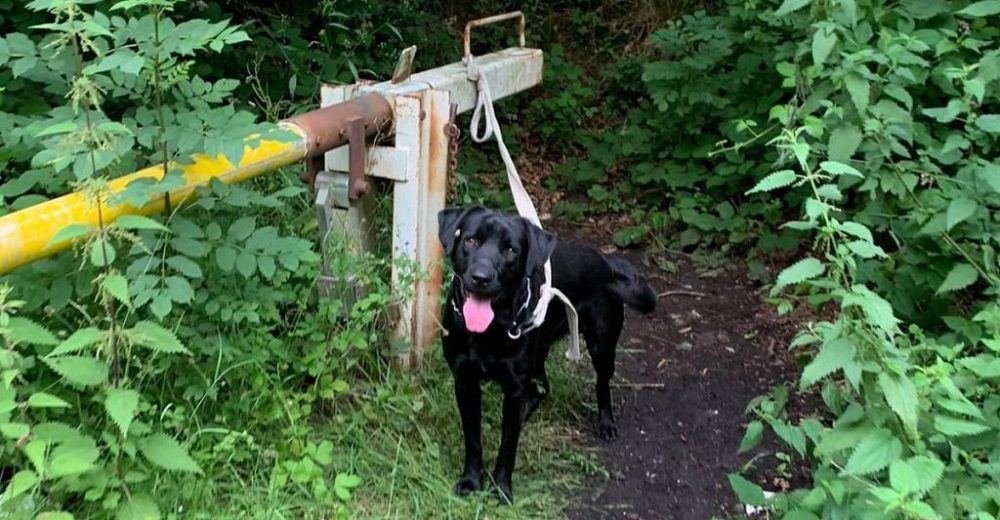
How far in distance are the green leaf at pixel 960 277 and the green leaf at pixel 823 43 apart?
90 cm

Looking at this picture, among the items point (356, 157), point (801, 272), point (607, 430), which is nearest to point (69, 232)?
point (356, 157)

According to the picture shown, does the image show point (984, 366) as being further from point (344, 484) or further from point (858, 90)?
point (344, 484)

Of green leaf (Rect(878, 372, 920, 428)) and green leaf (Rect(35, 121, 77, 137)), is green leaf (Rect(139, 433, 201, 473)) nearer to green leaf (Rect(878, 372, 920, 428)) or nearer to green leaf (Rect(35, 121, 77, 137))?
green leaf (Rect(35, 121, 77, 137))

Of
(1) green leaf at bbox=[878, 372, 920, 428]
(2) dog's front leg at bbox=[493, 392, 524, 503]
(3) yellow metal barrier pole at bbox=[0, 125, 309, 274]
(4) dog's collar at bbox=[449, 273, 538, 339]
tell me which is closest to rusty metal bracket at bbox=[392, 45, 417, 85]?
(3) yellow metal barrier pole at bbox=[0, 125, 309, 274]

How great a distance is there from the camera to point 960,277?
3.57 m

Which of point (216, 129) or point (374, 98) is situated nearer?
point (216, 129)

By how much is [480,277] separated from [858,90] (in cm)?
148

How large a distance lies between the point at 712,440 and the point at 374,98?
6.35ft

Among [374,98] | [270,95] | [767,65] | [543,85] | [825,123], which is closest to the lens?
[825,123]

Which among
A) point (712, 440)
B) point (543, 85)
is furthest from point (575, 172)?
point (712, 440)

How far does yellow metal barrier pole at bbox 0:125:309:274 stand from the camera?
8.30 ft

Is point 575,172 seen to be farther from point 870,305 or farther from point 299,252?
point 870,305

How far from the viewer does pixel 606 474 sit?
151 inches

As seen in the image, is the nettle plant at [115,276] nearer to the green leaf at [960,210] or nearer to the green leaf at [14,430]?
the green leaf at [14,430]
